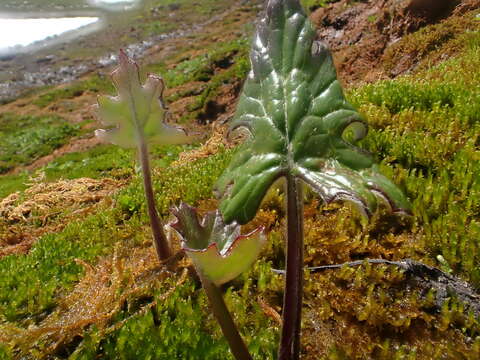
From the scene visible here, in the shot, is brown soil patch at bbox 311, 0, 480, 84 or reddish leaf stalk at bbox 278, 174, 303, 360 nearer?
reddish leaf stalk at bbox 278, 174, 303, 360

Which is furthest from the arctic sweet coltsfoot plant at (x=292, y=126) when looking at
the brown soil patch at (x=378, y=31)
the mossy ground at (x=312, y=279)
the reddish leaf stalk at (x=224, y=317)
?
the brown soil patch at (x=378, y=31)

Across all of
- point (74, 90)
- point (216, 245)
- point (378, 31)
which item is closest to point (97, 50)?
point (74, 90)

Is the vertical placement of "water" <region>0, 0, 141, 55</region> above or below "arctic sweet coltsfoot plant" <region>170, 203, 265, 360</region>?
above

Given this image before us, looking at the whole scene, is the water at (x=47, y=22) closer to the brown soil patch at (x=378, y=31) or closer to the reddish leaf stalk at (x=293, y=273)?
the brown soil patch at (x=378, y=31)

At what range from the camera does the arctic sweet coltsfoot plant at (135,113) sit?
6.77 feet

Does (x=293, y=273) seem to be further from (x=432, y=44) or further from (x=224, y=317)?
(x=432, y=44)

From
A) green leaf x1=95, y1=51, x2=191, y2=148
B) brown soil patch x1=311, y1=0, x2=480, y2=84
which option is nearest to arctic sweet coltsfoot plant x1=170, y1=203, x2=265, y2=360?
green leaf x1=95, y1=51, x2=191, y2=148

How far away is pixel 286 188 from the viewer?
1.07m

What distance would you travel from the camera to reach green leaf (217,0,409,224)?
3.21 ft

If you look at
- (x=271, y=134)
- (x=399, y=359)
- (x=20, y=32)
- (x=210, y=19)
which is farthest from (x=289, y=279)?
(x=20, y=32)

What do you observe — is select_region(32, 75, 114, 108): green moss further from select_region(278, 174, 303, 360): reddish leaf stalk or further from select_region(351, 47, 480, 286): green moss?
select_region(278, 174, 303, 360): reddish leaf stalk

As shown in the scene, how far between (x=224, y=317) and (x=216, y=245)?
1.20ft

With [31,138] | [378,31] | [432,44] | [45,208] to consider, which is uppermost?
[378,31]

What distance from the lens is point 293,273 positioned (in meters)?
1.26
